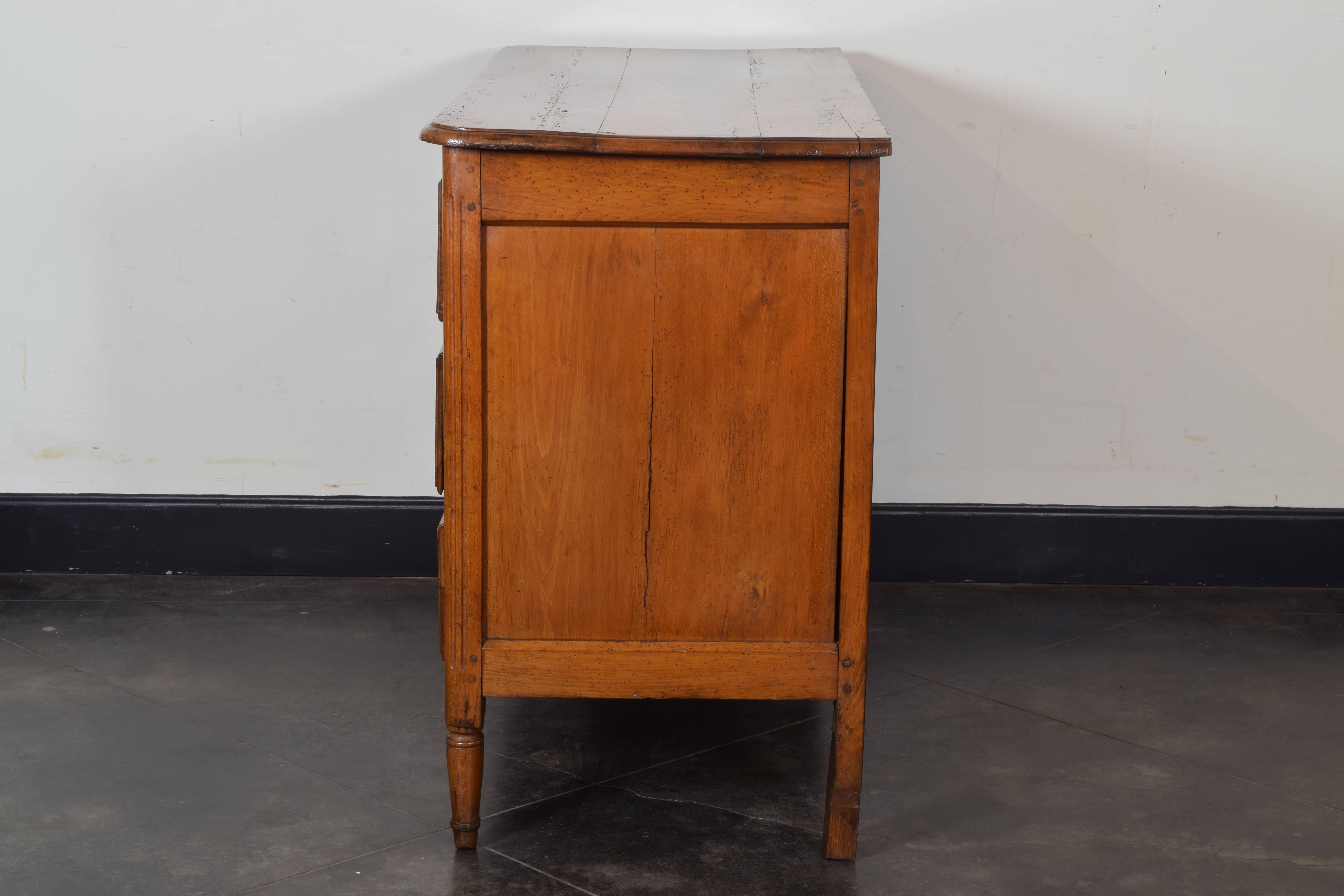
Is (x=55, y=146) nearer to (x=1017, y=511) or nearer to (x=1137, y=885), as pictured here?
(x=1017, y=511)

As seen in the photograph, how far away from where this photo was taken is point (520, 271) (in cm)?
168

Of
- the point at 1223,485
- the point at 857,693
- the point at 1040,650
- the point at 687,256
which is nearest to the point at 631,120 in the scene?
the point at 687,256

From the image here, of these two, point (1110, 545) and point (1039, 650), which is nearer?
point (1039, 650)

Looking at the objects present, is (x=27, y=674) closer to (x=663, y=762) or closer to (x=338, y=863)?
(x=338, y=863)

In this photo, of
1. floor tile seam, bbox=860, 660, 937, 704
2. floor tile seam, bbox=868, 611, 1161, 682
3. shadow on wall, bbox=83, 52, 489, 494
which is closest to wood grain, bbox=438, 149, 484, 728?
floor tile seam, bbox=860, 660, 937, 704

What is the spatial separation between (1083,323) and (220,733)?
6.36 ft

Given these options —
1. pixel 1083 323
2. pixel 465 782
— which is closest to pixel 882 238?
pixel 1083 323

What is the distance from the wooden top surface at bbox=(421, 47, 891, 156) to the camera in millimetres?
1619

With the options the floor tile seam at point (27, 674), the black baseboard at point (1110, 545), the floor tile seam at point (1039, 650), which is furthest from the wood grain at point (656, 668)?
the black baseboard at point (1110, 545)

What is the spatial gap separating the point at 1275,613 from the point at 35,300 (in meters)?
2.74

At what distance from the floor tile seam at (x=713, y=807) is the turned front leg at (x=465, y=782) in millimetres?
267

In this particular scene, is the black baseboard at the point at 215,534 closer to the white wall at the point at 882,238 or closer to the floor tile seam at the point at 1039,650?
the white wall at the point at 882,238

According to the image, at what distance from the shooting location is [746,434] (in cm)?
172

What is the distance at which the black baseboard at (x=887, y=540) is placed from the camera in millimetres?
2904
